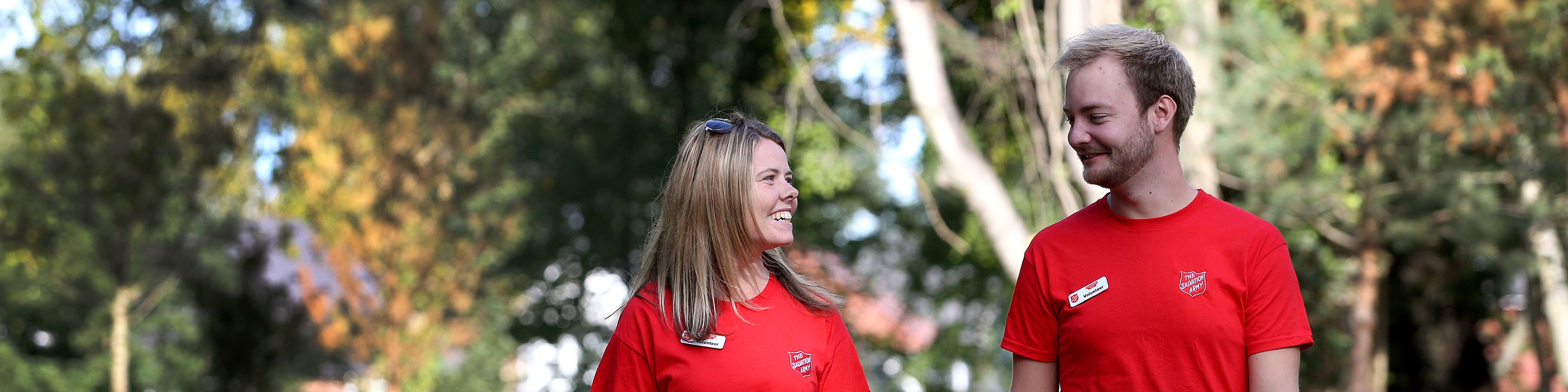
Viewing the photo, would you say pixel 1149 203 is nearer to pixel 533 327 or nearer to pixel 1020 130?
pixel 1020 130

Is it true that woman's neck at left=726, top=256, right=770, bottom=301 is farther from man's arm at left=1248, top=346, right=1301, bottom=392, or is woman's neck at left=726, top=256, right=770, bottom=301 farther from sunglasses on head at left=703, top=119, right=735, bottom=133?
man's arm at left=1248, top=346, right=1301, bottom=392

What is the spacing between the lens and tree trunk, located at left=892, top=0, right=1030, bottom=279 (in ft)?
26.2

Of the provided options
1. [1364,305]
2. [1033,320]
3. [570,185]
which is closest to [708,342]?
[1033,320]

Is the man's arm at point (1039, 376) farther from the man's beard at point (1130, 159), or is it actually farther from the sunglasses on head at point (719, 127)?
the sunglasses on head at point (719, 127)

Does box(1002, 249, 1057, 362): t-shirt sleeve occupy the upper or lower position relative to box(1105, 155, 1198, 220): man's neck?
lower

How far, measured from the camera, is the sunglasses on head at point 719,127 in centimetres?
263

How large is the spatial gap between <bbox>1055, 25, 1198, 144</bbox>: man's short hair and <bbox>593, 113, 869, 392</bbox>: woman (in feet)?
2.20

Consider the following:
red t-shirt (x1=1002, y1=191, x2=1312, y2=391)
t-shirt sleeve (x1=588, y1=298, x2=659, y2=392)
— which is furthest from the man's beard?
t-shirt sleeve (x1=588, y1=298, x2=659, y2=392)

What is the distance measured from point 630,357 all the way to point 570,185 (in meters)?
16.2

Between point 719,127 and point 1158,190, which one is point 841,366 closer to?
point 719,127

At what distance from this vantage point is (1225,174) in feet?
34.5

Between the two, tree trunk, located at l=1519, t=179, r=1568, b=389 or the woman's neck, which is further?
tree trunk, located at l=1519, t=179, r=1568, b=389

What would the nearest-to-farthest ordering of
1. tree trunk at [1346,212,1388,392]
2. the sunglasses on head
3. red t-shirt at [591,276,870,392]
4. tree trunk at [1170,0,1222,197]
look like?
1. red t-shirt at [591,276,870,392]
2. the sunglasses on head
3. tree trunk at [1170,0,1222,197]
4. tree trunk at [1346,212,1388,392]

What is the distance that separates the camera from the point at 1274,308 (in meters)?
2.25
